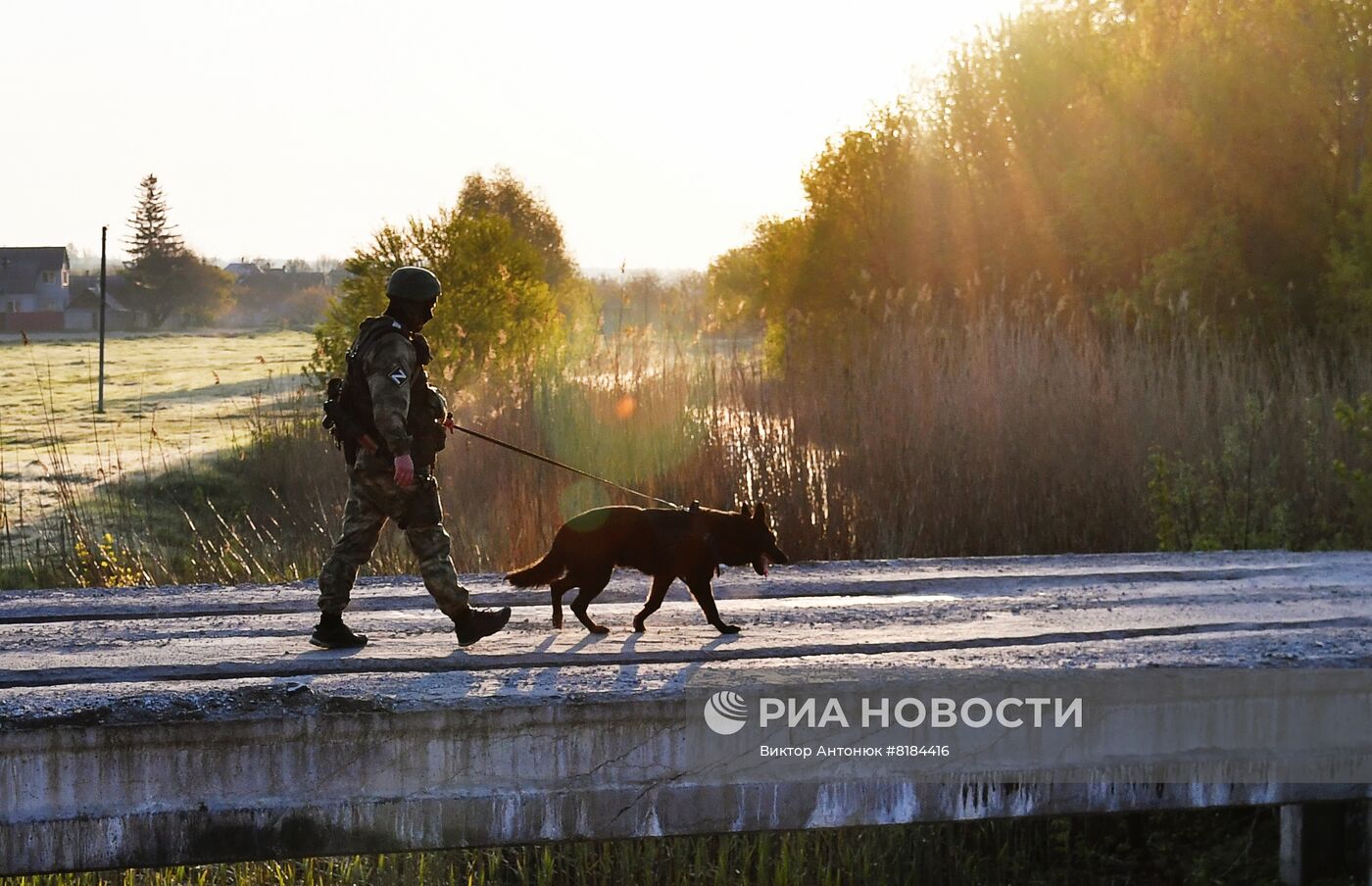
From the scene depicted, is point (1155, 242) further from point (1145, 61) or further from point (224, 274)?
point (224, 274)

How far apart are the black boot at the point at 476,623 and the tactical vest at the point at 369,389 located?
0.46m

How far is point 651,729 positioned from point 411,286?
1.44 metres

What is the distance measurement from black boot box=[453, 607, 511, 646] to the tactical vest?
18.0 inches

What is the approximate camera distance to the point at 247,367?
35.1 meters

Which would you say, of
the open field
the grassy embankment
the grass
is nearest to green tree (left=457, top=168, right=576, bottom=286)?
the open field

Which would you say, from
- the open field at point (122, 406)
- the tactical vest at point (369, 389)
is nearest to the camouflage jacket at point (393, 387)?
the tactical vest at point (369, 389)

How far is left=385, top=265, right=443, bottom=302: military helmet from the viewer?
4082mm

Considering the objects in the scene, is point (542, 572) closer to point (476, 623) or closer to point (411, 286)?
point (476, 623)

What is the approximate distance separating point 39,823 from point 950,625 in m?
2.59

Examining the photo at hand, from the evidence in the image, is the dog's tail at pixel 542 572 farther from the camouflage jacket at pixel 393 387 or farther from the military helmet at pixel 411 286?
the military helmet at pixel 411 286

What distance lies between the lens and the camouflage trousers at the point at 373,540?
13.4ft

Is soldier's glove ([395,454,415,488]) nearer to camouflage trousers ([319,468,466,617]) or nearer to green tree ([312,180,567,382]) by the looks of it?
camouflage trousers ([319,468,466,617])

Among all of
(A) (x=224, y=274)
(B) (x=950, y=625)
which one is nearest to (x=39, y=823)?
(B) (x=950, y=625)

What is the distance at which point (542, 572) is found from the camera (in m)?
4.30
